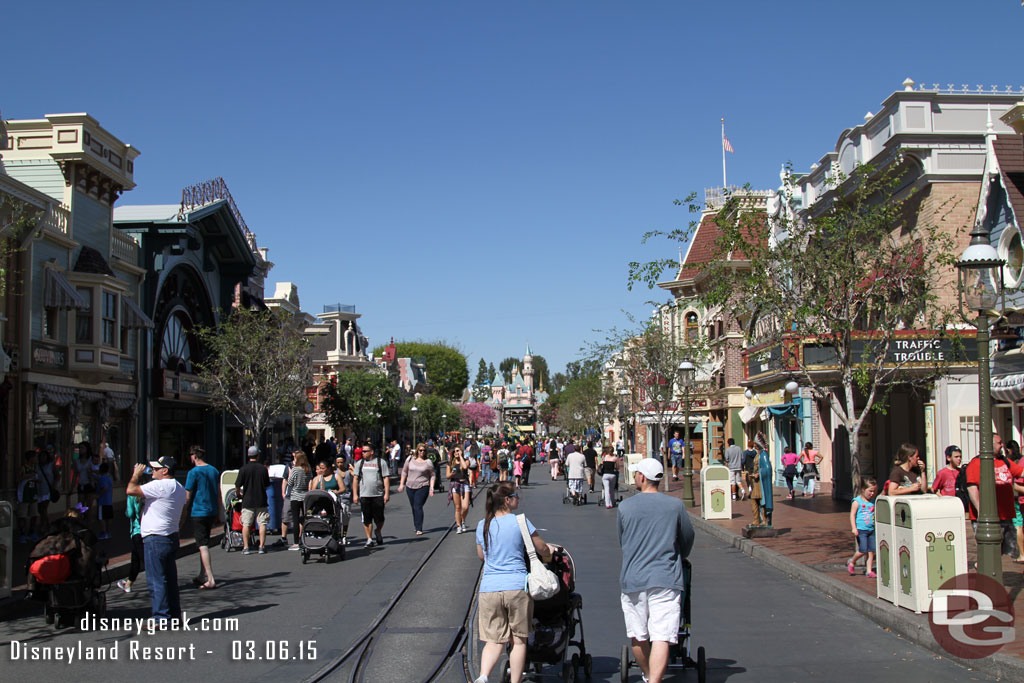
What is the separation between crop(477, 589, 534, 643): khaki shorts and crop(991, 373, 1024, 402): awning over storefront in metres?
13.6

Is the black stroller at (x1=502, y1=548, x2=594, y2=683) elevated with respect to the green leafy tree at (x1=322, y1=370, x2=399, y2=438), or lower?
lower

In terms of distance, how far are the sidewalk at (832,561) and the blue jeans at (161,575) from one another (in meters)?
7.26

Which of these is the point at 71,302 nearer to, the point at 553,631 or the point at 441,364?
the point at 553,631

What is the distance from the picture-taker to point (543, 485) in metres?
40.1

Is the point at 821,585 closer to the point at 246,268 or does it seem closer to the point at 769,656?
the point at 769,656

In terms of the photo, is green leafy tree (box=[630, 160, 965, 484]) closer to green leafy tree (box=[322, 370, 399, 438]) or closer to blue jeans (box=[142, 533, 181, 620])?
blue jeans (box=[142, 533, 181, 620])

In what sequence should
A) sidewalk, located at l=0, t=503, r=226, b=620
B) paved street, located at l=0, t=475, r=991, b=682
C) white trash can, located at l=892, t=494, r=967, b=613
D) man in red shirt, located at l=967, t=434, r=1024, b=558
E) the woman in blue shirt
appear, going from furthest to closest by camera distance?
man in red shirt, located at l=967, t=434, r=1024, b=558, sidewalk, located at l=0, t=503, r=226, b=620, white trash can, located at l=892, t=494, r=967, b=613, paved street, located at l=0, t=475, r=991, b=682, the woman in blue shirt

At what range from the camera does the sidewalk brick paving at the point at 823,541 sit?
35.9 ft

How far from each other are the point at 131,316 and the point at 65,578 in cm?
2030

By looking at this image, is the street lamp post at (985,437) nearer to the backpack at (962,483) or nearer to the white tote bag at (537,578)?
the backpack at (962,483)

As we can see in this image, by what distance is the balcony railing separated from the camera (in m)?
29.4

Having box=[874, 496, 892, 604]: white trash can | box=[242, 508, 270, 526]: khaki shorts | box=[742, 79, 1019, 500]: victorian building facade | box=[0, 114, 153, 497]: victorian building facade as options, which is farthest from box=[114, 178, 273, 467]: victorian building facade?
box=[874, 496, 892, 604]: white trash can

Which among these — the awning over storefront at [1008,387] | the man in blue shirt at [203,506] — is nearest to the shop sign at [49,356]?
the man in blue shirt at [203,506]

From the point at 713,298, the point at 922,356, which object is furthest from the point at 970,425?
the point at 713,298
